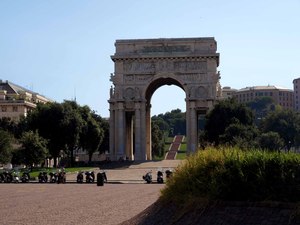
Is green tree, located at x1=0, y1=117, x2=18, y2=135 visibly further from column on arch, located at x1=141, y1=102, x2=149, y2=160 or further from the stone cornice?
column on arch, located at x1=141, y1=102, x2=149, y2=160

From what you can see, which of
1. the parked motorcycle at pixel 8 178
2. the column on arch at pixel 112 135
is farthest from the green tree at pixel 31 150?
the column on arch at pixel 112 135

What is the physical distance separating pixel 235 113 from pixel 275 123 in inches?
1422

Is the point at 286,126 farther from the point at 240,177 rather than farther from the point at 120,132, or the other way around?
the point at 240,177

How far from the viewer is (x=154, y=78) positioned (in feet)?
298

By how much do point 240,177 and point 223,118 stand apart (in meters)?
60.3

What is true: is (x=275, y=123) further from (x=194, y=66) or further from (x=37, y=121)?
(x=37, y=121)

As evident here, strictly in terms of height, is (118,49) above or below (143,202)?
above

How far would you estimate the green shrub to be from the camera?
16.9 m

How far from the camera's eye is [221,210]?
56.2 ft

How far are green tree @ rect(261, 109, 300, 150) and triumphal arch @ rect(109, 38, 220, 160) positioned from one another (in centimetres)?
2454

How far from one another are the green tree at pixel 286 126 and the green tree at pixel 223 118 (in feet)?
105

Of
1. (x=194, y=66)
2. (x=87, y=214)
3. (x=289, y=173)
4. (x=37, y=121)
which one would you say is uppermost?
(x=194, y=66)

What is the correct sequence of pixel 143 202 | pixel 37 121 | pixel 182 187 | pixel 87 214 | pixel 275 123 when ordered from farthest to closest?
pixel 275 123, pixel 37 121, pixel 143 202, pixel 87 214, pixel 182 187

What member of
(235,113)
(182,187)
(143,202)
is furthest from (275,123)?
(182,187)
